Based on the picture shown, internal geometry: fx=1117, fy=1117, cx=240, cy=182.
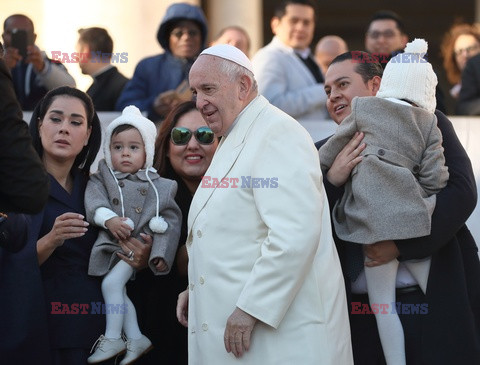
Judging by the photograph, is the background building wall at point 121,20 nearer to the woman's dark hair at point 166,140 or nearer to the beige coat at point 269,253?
the woman's dark hair at point 166,140

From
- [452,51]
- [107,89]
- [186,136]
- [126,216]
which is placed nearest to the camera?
[126,216]

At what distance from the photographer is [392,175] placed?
4.95 m

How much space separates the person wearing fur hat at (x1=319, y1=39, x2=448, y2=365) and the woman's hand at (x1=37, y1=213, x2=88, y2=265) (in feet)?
3.86

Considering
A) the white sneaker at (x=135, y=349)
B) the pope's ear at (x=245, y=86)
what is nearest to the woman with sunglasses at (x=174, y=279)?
the white sneaker at (x=135, y=349)

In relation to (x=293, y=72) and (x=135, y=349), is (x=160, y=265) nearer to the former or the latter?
(x=135, y=349)

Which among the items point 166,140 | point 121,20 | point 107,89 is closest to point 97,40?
point 107,89

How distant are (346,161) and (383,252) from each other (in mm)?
445

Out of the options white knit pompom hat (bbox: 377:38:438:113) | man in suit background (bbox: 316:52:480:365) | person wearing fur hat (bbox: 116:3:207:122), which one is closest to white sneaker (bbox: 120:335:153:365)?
man in suit background (bbox: 316:52:480:365)

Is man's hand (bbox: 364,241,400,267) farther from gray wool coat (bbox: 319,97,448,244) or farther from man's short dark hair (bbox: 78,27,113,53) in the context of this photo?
man's short dark hair (bbox: 78,27,113,53)

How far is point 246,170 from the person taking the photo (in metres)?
4.58

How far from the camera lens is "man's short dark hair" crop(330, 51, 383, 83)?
547 centimetres

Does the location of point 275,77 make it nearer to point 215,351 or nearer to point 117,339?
point 117,339

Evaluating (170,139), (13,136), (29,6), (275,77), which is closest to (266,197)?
(13,136)

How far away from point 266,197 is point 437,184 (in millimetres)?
979
